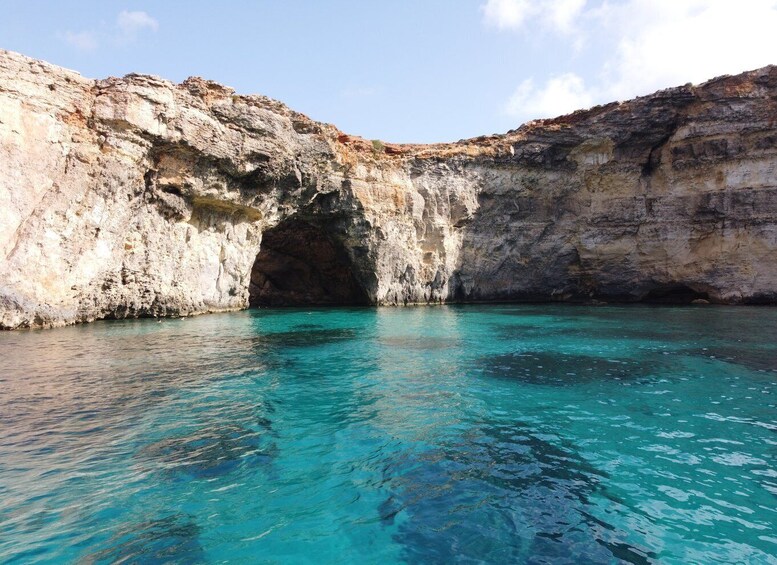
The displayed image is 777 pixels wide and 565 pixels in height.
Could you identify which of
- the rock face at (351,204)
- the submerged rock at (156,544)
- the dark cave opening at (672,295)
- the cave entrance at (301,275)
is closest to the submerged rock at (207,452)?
the submerged rock at (156,544)

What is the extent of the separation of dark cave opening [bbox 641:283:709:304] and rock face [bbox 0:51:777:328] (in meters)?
0.22

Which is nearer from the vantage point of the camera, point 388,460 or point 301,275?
point 388,460

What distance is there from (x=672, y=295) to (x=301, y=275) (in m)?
26.7

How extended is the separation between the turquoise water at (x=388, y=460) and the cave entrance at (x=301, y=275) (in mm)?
25591

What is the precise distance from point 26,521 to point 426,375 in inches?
270

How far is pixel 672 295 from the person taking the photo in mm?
34000

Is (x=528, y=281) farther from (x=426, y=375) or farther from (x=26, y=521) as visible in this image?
(x=26, y=521)

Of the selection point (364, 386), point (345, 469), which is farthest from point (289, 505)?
point (364, 386)

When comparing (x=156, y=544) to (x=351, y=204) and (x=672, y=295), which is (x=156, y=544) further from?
(x=672, y=295)

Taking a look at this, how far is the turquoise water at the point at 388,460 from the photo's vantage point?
3734mm

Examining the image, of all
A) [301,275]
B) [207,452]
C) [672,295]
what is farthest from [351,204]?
[207,452]

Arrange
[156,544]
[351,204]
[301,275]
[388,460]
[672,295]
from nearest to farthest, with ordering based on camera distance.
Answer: [156,544], [388,460], [351,204], [672,295], [301,275]

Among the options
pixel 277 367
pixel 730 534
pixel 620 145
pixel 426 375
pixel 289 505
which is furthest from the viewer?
pixel 620 145

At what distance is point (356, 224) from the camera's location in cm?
3058
